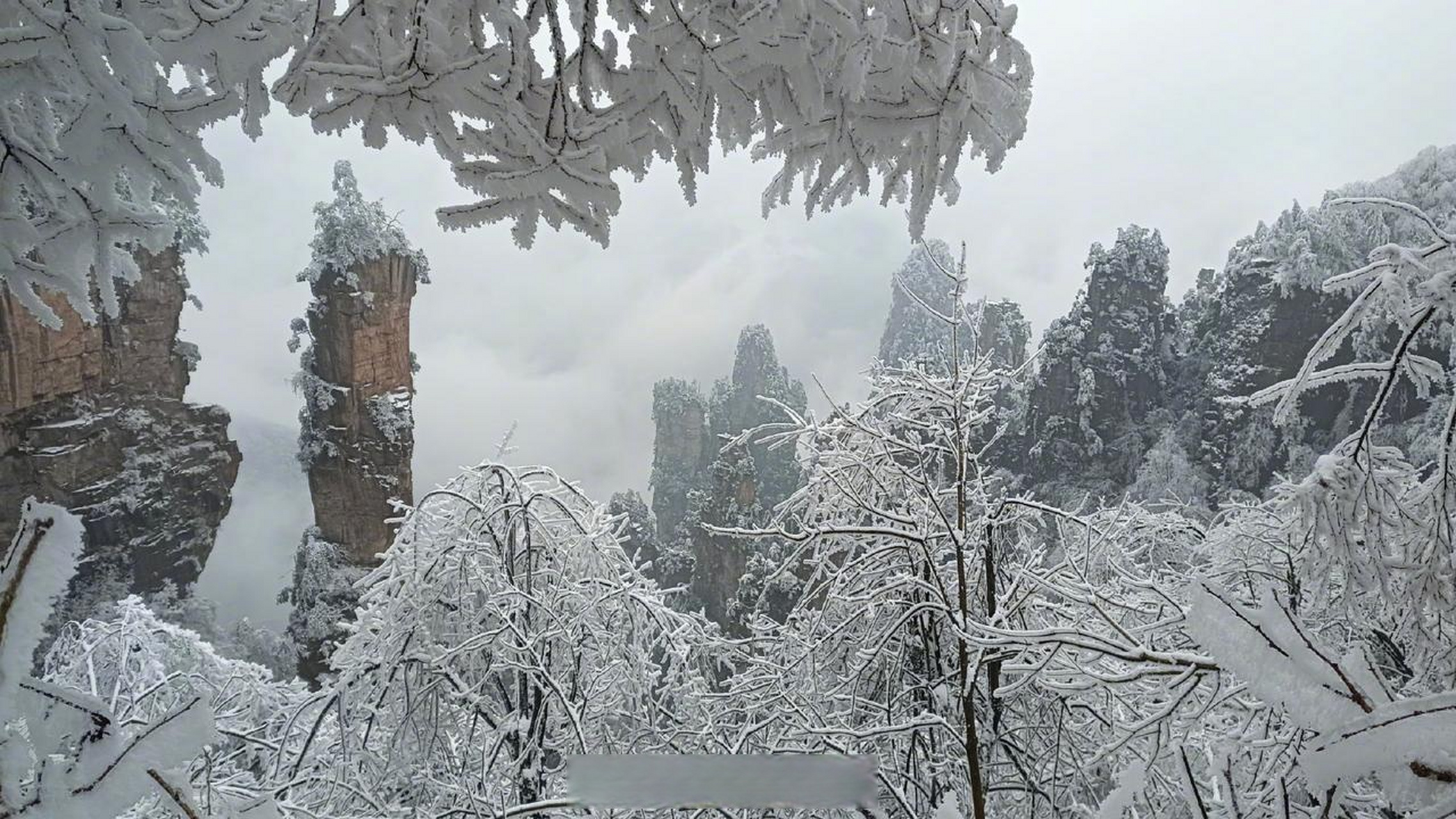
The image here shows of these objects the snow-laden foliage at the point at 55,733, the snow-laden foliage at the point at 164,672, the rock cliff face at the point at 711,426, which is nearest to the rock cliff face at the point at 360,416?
the snow-laden foliage at the point at 164,672

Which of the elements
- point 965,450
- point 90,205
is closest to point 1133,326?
point 965,450

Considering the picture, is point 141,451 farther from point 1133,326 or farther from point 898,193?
point 1133,326

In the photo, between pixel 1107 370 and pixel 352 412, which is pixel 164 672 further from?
pixel 1107 370

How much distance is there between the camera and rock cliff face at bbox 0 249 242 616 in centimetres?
1201

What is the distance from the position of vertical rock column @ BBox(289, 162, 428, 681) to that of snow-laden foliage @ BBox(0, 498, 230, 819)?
15.4m

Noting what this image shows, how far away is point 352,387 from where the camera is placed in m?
15.6

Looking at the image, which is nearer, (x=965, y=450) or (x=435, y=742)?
(x=965, y=450)

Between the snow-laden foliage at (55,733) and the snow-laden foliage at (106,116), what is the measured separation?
50cm

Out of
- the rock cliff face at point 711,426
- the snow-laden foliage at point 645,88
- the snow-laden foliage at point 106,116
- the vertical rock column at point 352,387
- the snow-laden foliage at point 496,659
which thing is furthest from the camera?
the rock cliff face at point 711,426

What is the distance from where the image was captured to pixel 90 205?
1082mm

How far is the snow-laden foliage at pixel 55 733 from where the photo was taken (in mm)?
634

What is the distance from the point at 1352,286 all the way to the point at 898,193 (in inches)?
51.1

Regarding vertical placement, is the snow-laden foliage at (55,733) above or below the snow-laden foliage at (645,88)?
below

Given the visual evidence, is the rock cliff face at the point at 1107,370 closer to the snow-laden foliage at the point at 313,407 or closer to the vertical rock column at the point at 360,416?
the vertical rock column at the point at 360,416
